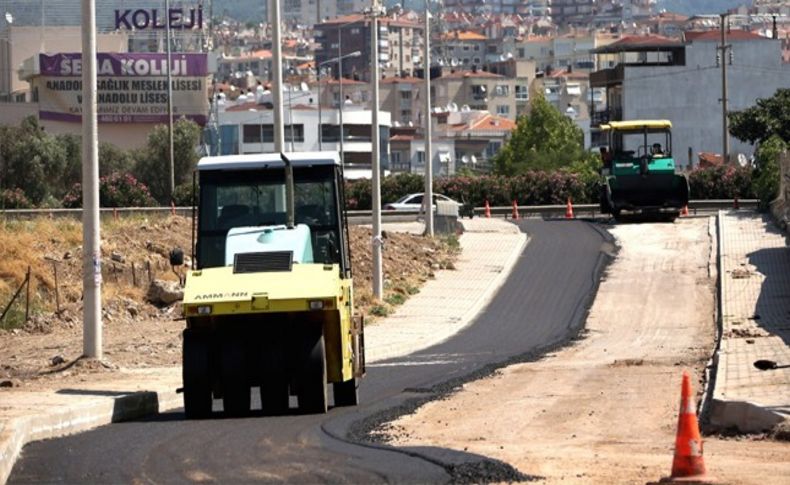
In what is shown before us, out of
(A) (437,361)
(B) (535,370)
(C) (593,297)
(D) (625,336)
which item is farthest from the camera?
(C) (593,297)

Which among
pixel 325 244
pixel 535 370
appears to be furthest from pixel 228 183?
pixel 535 370

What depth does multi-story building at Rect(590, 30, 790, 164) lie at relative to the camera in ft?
400

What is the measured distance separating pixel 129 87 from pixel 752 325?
9621 centimetres

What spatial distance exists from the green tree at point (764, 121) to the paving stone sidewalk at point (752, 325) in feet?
77.1

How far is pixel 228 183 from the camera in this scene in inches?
850

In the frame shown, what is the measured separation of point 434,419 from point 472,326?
19.0 meters

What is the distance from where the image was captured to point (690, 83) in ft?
406

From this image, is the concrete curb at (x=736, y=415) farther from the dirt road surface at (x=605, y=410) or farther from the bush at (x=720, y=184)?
the bush at (x=720, y=184)

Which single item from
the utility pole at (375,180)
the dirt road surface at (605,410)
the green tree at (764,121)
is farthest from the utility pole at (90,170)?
the green tree at (764,121)

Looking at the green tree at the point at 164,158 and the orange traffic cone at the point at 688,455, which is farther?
the green tree at the point at 164,158

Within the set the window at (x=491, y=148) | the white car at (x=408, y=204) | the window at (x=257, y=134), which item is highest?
the window at (x=257, y=134)

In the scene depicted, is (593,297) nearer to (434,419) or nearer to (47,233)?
(47,233)

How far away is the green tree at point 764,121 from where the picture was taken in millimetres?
82250

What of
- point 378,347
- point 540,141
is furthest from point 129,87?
point 378,347
